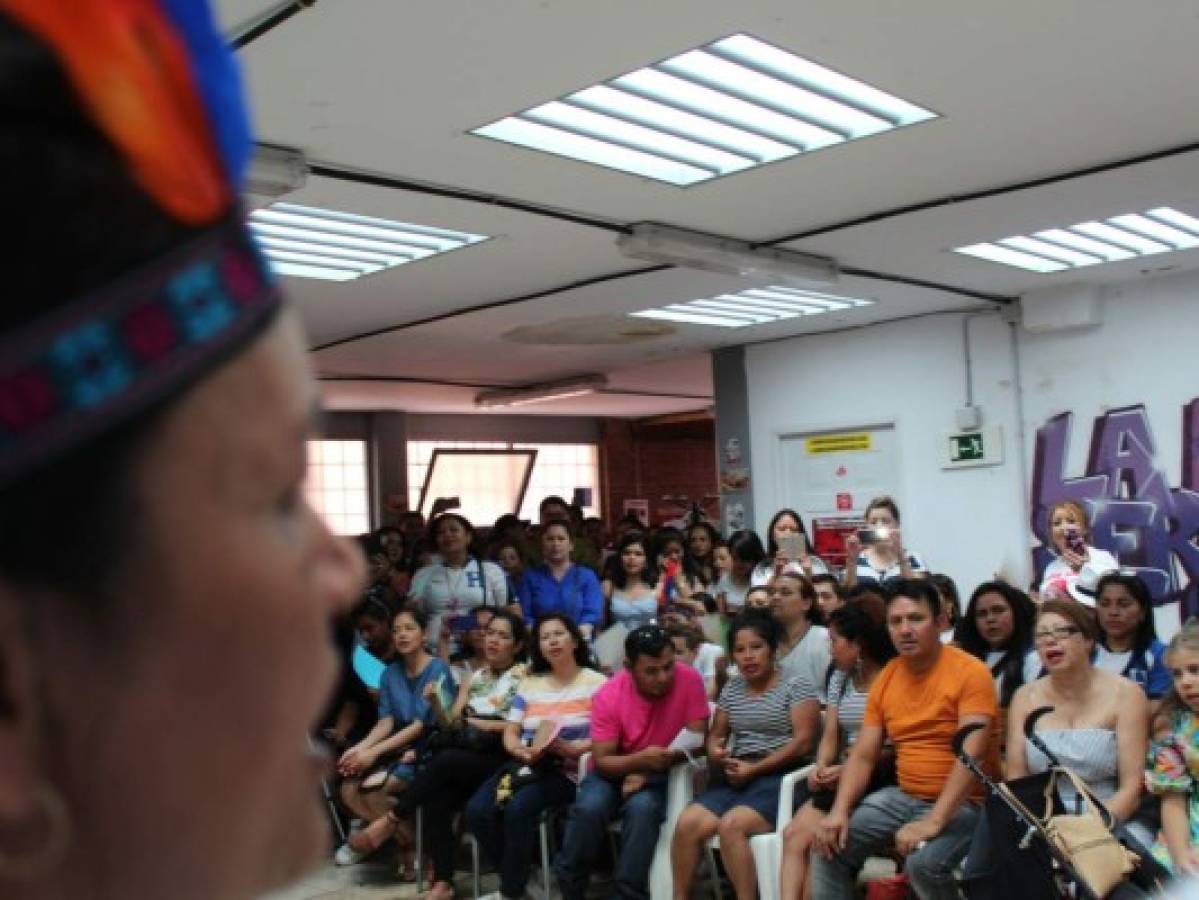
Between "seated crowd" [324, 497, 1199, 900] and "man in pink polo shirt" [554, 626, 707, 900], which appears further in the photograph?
"man in pink polo shirt" [554, 626, 707, 900]

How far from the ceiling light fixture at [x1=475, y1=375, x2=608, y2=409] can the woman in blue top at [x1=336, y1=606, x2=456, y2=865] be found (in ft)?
14.3

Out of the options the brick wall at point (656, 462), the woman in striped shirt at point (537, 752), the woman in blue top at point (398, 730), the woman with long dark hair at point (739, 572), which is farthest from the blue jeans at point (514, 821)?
the brick wall at point (656, 462)

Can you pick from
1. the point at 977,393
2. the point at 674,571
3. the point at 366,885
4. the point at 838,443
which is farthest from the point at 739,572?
the point at 366,885

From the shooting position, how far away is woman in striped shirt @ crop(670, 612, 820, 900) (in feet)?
13.7

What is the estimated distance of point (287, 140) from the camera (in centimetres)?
350

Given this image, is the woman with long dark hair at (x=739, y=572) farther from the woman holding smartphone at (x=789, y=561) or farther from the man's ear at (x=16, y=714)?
the man's ear at (x=16, y=714)

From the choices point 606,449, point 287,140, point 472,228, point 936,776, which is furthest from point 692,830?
point 606,449

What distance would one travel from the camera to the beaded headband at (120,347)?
30cm

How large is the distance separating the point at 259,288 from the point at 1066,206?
5.01 meters

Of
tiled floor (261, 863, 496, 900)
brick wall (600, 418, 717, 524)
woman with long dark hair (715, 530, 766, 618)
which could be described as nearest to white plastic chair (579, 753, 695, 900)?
tiled floor (261, 863, 496, 900)

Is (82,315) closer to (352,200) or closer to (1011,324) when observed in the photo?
(352,200)

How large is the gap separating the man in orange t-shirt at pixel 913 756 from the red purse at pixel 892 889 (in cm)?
12

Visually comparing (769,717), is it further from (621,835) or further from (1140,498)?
(1140,498)

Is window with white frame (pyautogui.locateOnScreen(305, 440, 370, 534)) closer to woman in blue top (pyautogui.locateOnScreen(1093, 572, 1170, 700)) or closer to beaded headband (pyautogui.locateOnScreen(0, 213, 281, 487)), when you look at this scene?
woman in blue top (pyautogui.locateOnScreen(1093, 572, 1170, 700))
